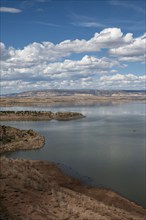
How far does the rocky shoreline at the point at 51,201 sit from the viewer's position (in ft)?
73.4

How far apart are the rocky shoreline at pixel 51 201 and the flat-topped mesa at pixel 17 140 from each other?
66.5 feet

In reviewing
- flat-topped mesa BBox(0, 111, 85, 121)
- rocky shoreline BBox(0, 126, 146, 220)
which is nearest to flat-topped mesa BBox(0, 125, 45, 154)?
rocky shoreline BBox(0, 126, 146, 220)

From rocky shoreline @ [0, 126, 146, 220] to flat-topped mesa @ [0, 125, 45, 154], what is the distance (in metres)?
20.3

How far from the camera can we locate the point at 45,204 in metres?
24.4

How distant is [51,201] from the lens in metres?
25.3

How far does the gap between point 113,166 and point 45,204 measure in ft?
61.2

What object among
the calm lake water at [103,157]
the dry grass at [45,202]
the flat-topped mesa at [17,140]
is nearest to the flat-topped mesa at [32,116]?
the calm lake water at [103,157]

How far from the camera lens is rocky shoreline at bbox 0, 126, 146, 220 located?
22375mm

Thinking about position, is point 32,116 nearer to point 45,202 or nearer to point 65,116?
point 65,116

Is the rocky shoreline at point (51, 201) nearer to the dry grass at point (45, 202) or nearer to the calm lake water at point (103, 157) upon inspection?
the dry grass at point (45, 202)

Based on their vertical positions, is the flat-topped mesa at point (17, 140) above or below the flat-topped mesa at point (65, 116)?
below

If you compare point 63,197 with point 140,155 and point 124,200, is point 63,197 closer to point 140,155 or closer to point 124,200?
point 124,200

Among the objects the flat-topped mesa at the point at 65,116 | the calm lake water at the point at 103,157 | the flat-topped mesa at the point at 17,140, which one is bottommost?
the calm lake water at the point at 103,157

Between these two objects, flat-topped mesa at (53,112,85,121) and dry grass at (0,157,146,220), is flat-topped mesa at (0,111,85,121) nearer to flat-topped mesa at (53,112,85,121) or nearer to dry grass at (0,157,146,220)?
flat-topped mesa at (53,112,85,121)
